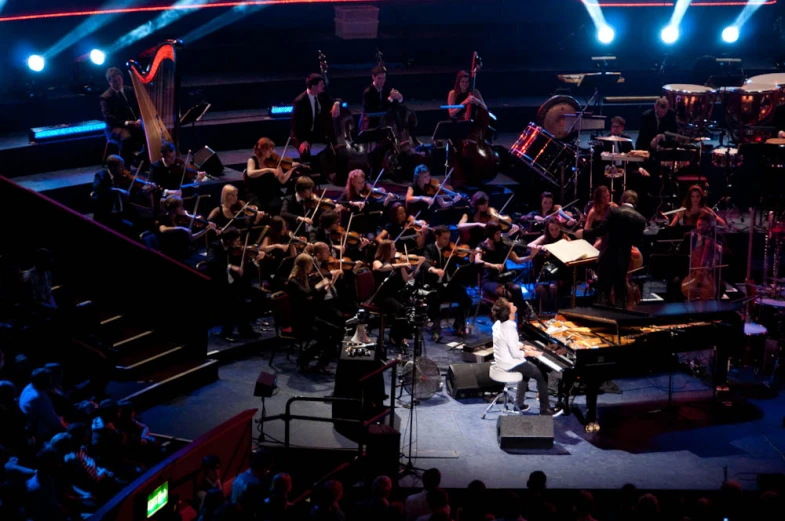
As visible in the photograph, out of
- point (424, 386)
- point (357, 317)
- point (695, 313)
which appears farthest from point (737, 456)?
point (357, 317)

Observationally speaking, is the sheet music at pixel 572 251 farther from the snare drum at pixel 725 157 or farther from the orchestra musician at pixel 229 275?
the snare drum at pixel 725 157

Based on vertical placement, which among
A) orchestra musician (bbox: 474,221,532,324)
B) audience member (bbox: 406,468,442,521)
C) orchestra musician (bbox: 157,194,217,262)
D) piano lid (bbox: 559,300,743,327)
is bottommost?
audience member (bbox: 406,468,442,521)

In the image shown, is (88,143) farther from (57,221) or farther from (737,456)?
(737,456)

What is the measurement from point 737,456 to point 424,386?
3.00 metres

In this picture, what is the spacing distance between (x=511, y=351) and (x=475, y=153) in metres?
4.62

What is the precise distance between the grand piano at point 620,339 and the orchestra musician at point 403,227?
2.12m

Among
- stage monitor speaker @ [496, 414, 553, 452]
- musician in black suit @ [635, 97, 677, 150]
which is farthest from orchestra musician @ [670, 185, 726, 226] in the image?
stage monitor speaker @ [496, 414, 553, 452]

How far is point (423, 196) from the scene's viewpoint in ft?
40.1

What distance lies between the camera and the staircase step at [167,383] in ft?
30.3

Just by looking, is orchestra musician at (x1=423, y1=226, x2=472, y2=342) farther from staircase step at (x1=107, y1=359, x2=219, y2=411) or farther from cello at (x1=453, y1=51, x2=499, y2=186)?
staircase step at (x1=107, y1=359, x2=219, y2=411)

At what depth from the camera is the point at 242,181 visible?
12453 mm

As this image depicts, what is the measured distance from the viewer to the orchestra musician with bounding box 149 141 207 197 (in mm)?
11219

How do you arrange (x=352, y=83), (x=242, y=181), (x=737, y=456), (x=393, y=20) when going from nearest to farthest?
(x=737, y=456)
(x=242, y=181)
(x=352, y=83)
(x=393, y=20)

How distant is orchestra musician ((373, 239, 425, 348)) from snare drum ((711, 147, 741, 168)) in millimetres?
5382
